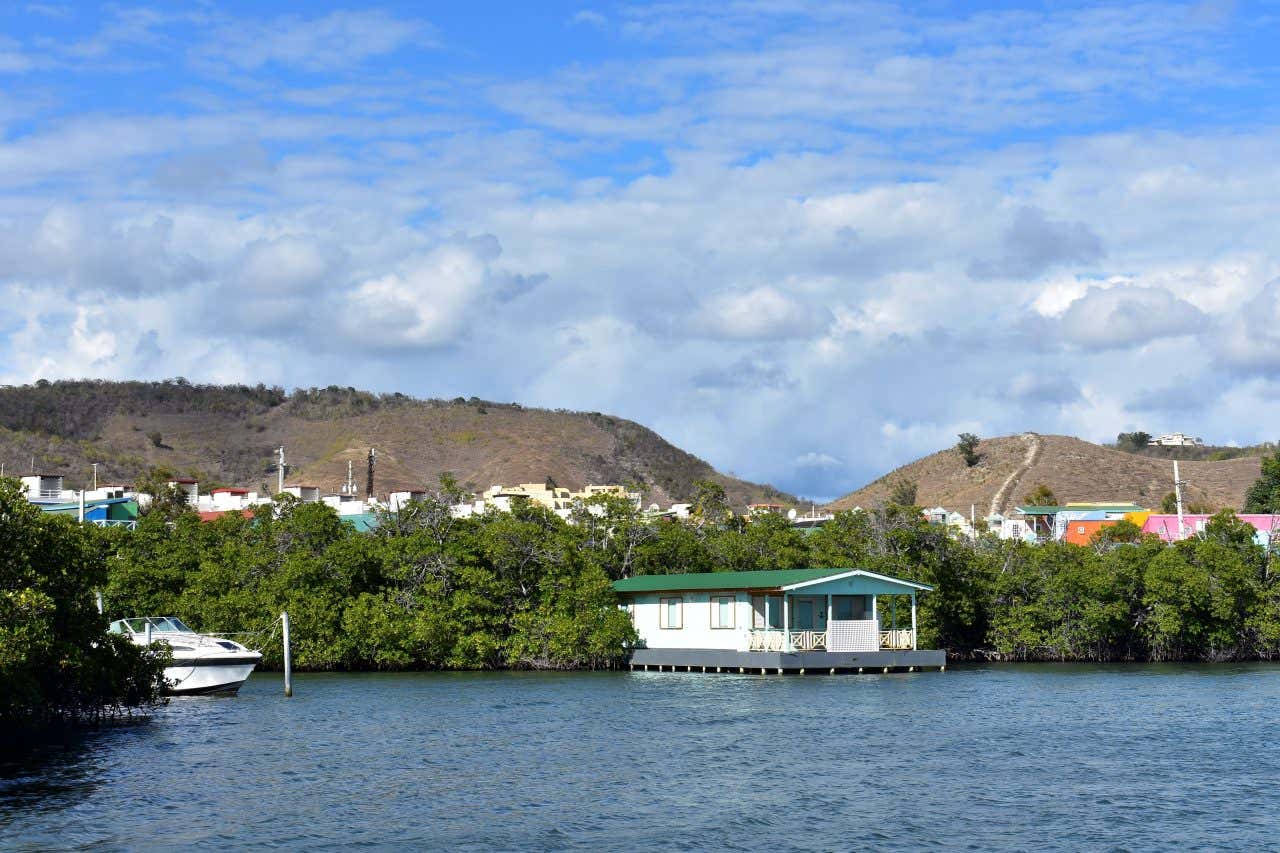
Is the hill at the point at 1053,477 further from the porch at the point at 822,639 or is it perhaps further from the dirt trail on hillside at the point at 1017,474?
the porch at the point at 822,639

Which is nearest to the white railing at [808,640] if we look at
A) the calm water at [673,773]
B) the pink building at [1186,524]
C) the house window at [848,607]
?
the house window at [848,607]

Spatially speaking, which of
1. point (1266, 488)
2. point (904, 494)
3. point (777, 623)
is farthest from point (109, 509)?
point (1266, 488)

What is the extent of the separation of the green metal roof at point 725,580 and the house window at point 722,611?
0.78m

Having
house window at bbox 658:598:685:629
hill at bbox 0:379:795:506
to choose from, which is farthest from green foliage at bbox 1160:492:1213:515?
house window at bbox 658:598:685:629

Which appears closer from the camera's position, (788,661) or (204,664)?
(204,664)

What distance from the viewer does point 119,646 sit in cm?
3653

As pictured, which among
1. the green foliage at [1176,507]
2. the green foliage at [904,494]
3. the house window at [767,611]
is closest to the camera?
Answer: the house window at [767,611]

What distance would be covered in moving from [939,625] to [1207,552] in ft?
39.7

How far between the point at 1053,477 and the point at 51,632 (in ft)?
423

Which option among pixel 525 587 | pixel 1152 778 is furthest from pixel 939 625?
pixel 1152 778

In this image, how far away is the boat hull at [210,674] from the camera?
45.6 metres

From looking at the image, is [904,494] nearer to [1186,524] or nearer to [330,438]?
[1186,524]

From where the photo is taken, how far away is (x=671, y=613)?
5953 cm

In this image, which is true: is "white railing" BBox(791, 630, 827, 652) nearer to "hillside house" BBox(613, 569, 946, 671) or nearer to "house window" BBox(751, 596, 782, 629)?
"hillside house" BBox(613, 569, 946, 671)
